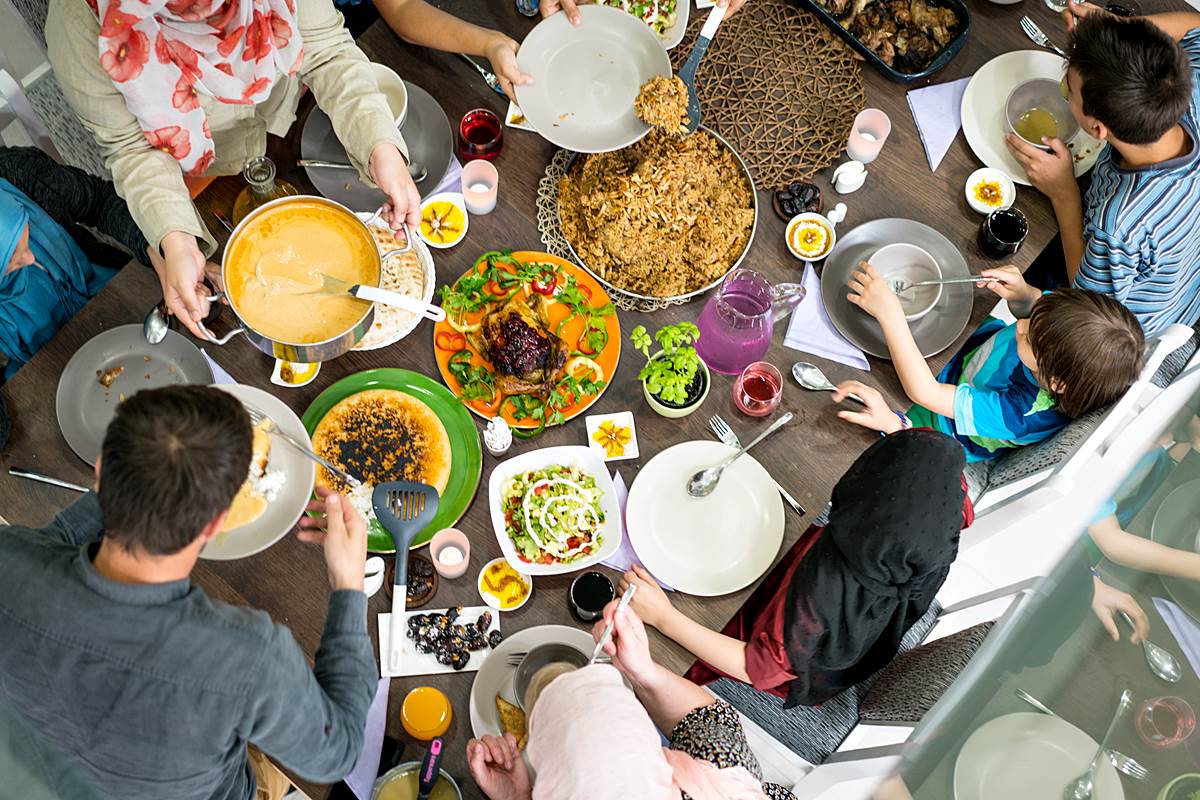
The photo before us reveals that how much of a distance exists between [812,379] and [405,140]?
3.84ft

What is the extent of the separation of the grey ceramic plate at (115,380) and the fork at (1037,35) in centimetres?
236

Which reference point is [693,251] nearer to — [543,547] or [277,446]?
[543,547]

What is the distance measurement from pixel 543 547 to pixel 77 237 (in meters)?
1.69

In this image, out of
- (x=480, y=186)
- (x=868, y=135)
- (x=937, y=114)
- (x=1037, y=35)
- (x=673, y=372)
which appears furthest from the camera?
(x=1037, y=35)

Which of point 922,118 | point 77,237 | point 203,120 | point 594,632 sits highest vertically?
point 922,118

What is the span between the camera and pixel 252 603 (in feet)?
5.88

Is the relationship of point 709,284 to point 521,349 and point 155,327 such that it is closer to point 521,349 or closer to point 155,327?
point 521,349

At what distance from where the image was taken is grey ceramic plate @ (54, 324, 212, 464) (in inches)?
73.2

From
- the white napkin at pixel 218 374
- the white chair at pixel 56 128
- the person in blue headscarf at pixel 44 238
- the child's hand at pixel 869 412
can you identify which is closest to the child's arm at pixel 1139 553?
the child's hand at pixel 869 412

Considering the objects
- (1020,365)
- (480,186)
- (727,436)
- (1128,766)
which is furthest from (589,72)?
(1128,766)

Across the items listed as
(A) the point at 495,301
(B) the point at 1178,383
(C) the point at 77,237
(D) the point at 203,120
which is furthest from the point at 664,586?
(C) the point at 77,237

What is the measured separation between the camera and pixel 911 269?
2.18 meters

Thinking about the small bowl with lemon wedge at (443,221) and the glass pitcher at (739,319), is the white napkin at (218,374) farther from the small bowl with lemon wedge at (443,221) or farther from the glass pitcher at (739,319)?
the glass pitcher at (739,319)

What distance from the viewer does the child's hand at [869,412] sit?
1.99 metres
